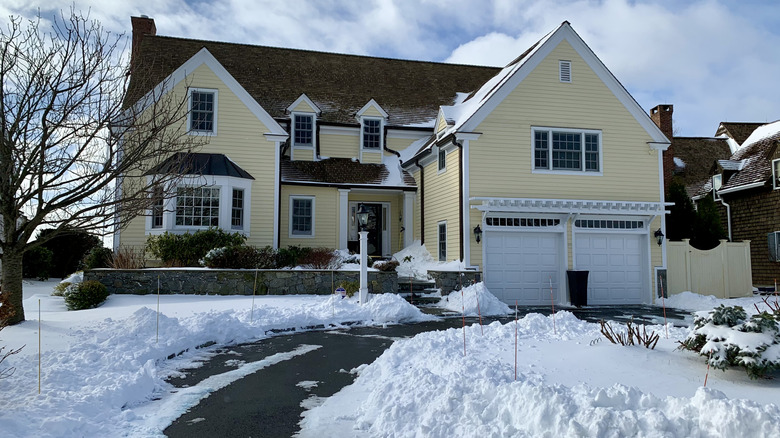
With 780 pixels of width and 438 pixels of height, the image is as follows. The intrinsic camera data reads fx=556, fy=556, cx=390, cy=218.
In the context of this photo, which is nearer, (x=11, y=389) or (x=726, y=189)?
(x=11, y=389)

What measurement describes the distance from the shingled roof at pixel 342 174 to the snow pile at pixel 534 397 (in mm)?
12865

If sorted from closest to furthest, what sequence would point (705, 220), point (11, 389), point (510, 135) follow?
point (11, 389), point (510, 135), point (705, 220)

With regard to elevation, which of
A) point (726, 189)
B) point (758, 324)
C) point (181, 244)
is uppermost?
point (726, 189)

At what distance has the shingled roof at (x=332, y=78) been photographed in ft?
74.1

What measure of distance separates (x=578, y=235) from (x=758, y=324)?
11.9 meters

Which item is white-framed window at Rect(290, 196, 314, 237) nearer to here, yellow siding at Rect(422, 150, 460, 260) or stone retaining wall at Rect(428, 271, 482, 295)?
yellow siding at Rect(422, 150, 460, 260)

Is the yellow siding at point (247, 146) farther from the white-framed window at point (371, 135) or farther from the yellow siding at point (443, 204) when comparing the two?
the yellow siding at point (443, 204)

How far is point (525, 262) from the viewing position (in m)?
17.4

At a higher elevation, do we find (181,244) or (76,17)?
(76,17)

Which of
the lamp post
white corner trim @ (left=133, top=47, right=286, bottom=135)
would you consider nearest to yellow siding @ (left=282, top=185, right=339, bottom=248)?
white corner trim @ (left=133, top=47, right=286, bottom=135)

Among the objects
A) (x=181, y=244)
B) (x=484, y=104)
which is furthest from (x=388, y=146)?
(x=181, y=244)

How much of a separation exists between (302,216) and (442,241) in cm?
525

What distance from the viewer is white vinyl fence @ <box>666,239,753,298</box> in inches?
734

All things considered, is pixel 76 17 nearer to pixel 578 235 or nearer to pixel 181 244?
pixel 181 244
